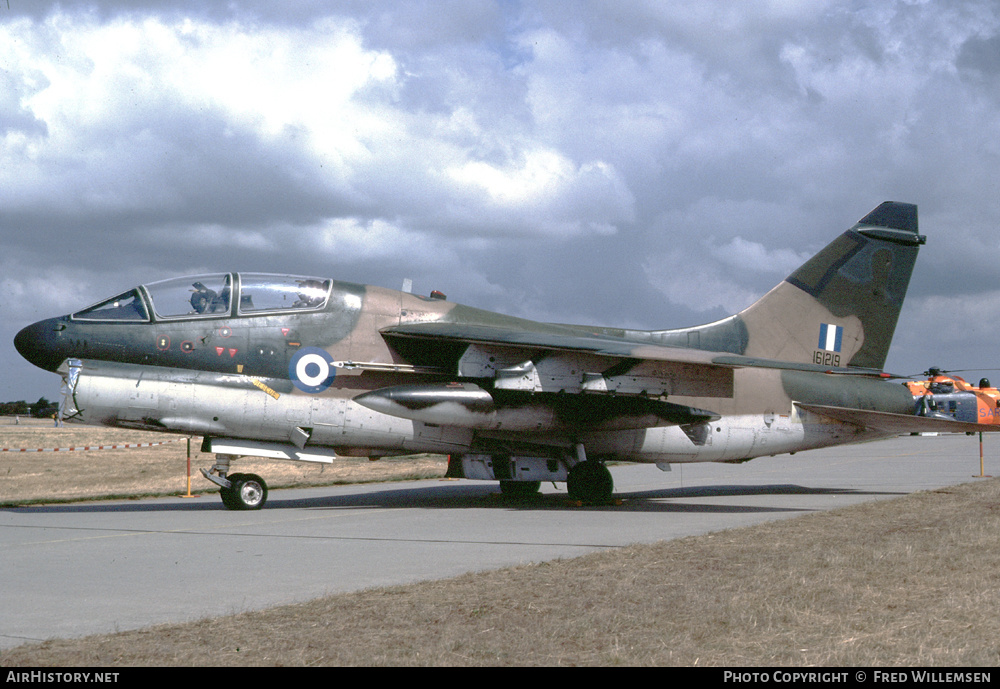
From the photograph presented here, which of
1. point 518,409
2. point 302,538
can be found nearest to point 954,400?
point 518,409

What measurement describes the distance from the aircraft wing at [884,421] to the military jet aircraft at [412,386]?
0.16 ft

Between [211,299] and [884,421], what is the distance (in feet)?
37.7

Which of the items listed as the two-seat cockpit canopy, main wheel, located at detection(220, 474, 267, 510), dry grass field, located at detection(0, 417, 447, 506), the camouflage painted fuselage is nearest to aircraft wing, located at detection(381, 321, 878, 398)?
the camouflage painted fuselage

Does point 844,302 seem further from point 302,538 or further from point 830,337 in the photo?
point 302,538

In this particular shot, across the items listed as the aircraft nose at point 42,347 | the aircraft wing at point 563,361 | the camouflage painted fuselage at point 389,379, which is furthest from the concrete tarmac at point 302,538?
the aircraft nose at point 42,347

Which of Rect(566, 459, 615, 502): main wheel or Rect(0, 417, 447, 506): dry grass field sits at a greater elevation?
Rect(566, 459, 615, 502): main wheel

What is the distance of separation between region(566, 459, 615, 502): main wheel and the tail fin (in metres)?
3.94

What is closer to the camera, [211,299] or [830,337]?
[211,299]

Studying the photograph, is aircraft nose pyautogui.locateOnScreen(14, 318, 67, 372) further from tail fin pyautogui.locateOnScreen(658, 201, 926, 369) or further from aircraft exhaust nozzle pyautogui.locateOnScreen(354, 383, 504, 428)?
tail fin pyautogui.locateOnScreen(658, 201, 926, 369)

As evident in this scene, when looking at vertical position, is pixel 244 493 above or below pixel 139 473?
above

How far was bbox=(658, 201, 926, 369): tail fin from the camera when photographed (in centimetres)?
1642

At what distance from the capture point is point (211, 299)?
41.2ft

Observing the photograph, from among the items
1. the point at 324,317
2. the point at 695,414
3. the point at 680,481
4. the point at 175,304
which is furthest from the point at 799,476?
the point at 175,304
